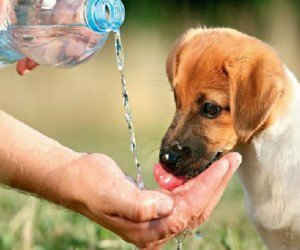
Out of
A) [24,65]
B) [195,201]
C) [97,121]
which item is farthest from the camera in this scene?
[97,121]

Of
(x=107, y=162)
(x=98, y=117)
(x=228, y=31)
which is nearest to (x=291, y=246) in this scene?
(x=228, y=31)

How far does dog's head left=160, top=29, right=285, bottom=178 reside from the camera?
502 centimetres

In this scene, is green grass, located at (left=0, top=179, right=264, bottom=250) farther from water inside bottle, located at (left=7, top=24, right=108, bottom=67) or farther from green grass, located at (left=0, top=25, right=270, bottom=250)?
water inside bottle, located at (left=7, top=24, right=108, bottom=67)

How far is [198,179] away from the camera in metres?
4.03

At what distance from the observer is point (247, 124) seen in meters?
4.96

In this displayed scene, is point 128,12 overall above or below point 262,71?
below

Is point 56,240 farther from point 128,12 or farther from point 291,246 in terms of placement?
point 128,12

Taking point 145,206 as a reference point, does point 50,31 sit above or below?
above

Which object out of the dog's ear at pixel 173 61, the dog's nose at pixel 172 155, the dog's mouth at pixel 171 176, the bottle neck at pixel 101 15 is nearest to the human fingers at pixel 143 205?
the bottle neck at pixel 101 15

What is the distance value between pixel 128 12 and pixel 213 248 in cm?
1035

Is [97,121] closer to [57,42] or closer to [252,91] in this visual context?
[252,91]

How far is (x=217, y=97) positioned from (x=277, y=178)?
500mm

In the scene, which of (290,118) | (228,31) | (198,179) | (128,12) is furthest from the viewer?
(128,12)

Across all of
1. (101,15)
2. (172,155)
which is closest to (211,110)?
(172,155)
